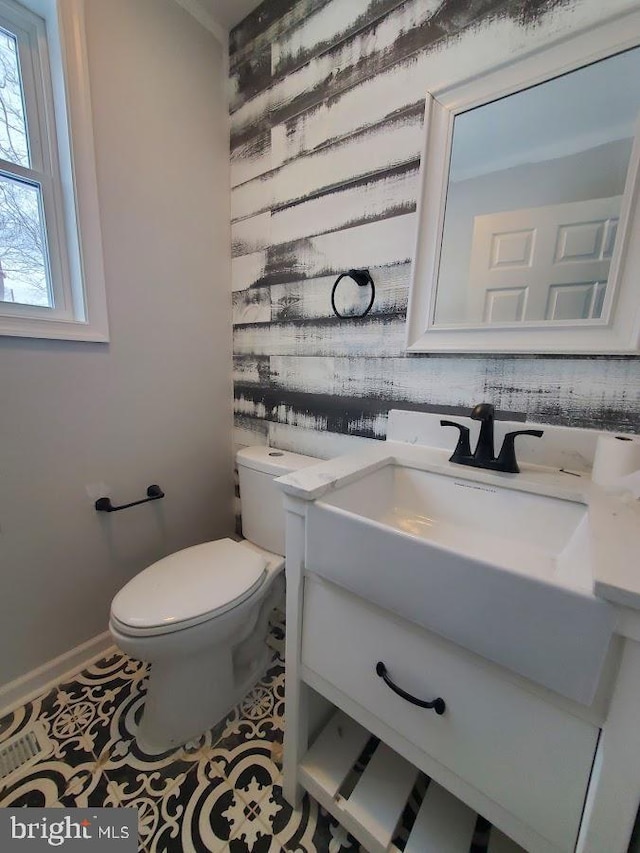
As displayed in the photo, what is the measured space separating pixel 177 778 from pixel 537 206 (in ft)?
6.01

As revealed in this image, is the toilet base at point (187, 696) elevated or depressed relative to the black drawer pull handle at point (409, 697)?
depressed

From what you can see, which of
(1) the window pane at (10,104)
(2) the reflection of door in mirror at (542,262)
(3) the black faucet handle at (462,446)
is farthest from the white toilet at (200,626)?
(1) the window pane at (10,104)

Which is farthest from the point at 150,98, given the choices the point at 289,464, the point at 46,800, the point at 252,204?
the point at 46,800

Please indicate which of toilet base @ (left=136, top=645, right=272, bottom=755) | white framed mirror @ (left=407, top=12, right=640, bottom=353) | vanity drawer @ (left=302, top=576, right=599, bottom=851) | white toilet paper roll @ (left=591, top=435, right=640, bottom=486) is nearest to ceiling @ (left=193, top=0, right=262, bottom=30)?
white framed mirror @ (left=407, top=12, right=640, bottom=353)

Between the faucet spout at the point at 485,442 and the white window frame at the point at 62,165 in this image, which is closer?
the faucet spout at the point at 485,442

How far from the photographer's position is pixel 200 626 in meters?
Result: 0.94

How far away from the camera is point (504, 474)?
2.78 feet

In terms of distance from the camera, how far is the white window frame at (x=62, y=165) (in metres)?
1.02

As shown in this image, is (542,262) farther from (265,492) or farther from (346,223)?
(265,492)

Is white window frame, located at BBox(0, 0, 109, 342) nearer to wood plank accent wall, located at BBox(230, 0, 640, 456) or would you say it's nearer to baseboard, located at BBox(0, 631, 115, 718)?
wood plank accent wall, located at BBox(230, 0, 640, 456)

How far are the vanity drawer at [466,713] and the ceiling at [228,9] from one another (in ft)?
6.80

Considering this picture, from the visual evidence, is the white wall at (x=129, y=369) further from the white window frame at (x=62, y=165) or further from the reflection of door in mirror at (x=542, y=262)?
the reflection of door in mirror at (x=542, y=262)

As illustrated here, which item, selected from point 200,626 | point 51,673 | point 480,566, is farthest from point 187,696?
point 480,566

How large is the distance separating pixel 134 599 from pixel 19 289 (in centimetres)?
105
